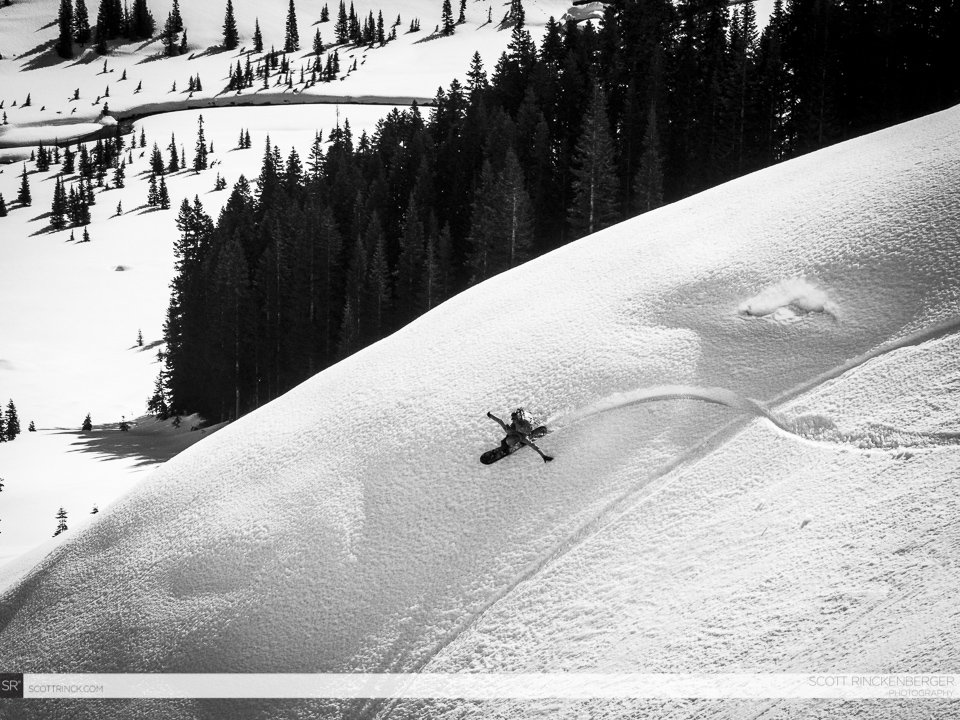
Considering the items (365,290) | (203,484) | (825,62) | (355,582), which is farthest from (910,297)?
(825,62)

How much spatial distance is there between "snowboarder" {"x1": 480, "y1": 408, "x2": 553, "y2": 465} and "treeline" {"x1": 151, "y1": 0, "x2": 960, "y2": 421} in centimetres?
2929

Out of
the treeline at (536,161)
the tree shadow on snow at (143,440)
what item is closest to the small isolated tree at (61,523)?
the tree shadow on snow at (143,440)

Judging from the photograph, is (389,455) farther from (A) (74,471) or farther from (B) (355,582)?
(A) (74,471)

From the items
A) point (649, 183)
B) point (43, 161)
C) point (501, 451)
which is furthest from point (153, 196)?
point (501, 451)

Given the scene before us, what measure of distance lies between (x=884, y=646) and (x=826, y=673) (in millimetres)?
395

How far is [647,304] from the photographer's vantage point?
8086 millimetres

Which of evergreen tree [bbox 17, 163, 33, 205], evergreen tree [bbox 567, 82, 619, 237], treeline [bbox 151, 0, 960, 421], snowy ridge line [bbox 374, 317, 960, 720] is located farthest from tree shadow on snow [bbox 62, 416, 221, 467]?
evergreen tree [bbox 17, 163, 33, 205]

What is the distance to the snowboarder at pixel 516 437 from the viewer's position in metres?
6.95

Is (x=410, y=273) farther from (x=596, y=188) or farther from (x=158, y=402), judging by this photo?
(x=158, y=402)

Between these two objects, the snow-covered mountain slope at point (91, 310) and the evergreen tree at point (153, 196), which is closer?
the snow-covered mountain slope at point (91, 310)

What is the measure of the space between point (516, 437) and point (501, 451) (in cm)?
22

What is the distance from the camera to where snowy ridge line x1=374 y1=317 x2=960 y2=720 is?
5.97 meters

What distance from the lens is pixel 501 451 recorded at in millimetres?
7066

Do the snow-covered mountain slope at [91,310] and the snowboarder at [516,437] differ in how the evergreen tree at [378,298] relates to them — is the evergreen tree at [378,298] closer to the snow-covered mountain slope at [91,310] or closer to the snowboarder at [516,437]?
the snow-covered mountain slope at [91,310]
